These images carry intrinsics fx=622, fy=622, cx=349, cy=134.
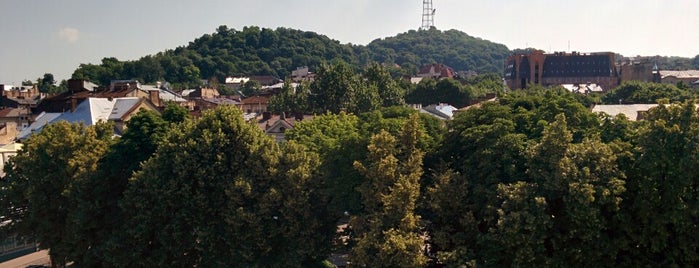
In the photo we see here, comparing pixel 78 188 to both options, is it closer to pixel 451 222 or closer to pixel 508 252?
pixel 451 222

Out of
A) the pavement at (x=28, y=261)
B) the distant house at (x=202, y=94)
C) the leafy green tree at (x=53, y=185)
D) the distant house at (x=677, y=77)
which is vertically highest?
the distant house at (x=677, y=77)

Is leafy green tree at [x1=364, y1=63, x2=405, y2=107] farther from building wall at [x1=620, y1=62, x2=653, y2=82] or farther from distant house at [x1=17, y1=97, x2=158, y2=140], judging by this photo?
building wall at [x1=620, y1=62, x2=653, y2=82]

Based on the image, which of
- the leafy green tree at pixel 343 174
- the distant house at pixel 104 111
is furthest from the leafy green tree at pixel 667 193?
the distant house at pixel 104 111

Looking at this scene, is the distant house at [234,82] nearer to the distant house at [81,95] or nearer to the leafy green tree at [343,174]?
the distant house at [81,95]

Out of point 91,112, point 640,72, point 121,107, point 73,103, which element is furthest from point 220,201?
point 640,72

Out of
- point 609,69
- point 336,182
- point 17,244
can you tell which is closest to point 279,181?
point 336,182

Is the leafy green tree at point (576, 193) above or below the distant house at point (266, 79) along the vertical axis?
below
